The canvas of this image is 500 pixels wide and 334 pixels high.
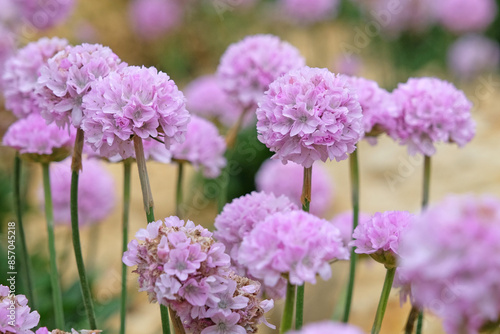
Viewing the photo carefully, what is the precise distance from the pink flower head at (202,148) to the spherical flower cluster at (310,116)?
40cm

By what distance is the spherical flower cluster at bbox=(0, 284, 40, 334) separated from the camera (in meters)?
0.71

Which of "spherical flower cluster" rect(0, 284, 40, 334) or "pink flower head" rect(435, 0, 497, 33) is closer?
"spherical flower cluster" rect(0, 284, 40, 334)

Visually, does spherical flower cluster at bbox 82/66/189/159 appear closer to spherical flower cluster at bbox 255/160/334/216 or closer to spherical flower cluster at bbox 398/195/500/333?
spherical flower cluster at bbox 398/195/500/333

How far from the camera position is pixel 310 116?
774mm

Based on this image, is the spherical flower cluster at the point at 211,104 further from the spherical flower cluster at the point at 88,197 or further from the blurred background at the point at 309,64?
the spherical flower cluster at the point at 88,197

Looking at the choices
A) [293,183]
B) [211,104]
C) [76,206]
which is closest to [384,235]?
[76,206]

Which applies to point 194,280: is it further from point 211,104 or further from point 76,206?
point 211,104

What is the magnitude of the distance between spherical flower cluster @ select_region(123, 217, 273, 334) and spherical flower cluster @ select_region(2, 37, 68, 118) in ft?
1.45

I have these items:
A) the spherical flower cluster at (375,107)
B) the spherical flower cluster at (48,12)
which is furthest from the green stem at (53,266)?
the spherical flower cluster at (48,12)

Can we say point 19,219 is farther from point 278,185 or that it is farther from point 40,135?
point 278,185

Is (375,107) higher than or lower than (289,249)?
higher

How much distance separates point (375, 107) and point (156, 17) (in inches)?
127

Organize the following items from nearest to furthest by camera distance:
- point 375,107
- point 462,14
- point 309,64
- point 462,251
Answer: point 462,251
point 375,107
point 462,14
point 309,64

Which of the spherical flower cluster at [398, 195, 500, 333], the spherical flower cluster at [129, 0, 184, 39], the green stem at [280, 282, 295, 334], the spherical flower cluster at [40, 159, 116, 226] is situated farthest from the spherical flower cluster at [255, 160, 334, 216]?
the spherical flower cluster at [129, 0, 184, 39]
